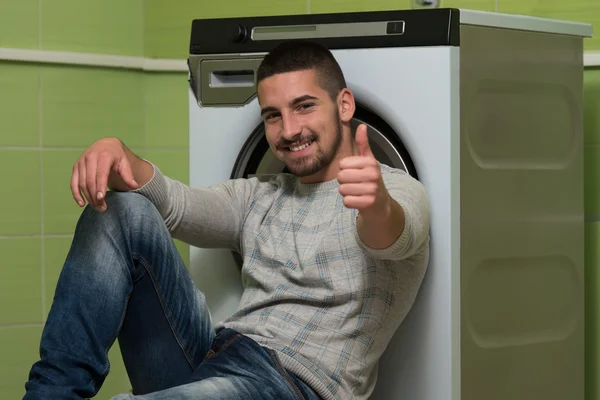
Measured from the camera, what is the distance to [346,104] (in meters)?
1.54

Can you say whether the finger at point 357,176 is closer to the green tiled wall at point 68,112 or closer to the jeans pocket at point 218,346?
Answer: the jeans pocket at point 218,346

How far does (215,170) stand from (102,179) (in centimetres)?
43

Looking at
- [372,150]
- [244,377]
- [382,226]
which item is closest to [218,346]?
[244,377]

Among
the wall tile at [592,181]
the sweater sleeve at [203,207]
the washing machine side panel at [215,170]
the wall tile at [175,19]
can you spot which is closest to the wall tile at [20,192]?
the wall tile at [175,19]

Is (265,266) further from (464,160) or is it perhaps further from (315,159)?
(464,160)

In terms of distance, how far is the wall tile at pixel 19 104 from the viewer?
209cm

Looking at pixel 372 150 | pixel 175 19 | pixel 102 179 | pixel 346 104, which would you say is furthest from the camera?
pixel 175 19

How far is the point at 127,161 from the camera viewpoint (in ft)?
4.61

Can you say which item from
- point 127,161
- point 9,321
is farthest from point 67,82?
point 127,161

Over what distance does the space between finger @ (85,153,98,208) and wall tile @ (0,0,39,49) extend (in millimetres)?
858

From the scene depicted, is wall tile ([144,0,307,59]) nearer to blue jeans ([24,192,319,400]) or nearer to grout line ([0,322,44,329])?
grout line ([0,322,44,329])

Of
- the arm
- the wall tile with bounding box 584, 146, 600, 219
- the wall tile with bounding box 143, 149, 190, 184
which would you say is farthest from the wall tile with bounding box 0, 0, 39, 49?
the wall tile with bounding box 584, 146, 600, 219

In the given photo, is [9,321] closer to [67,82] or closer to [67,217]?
[67,217]

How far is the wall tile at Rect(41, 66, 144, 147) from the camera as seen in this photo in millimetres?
2156
